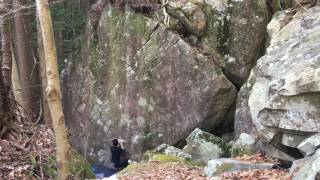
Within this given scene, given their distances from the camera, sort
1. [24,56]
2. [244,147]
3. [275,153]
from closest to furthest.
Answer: [275,153] → [244,147] → [24,56]

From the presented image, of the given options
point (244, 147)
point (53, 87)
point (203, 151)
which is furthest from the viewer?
point (203, 151)

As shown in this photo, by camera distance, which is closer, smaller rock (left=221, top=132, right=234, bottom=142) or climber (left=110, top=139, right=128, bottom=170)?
smaller rock (left=221, top=132, right=234, bottom=142)

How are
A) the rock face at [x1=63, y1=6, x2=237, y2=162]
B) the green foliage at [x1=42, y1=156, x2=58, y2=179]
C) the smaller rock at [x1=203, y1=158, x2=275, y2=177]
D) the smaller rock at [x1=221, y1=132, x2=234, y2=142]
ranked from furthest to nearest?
the rock face at [x1=63, y1=6, x2=237, y2=162], the smaller rock at [x1=221, y1=132, x2=234, y2=142], the smaller rock at [x1=203, y1=158, x2=275, y2=177], the green foliage at [x1=42, y1=156, x2=58, y2=179]

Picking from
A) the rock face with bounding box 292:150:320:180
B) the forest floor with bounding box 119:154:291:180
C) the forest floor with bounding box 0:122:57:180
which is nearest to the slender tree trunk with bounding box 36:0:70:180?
the forest floor with bounding box 0:122:57:180

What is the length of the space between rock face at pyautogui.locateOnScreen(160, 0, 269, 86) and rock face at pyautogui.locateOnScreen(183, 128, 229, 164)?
307cm

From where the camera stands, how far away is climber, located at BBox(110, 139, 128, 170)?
12633 millimetres

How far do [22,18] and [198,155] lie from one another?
7784mm

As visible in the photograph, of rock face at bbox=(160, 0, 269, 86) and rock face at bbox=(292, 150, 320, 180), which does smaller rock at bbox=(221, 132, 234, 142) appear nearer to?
rock face at bbox=(160, 0, 269, 86)

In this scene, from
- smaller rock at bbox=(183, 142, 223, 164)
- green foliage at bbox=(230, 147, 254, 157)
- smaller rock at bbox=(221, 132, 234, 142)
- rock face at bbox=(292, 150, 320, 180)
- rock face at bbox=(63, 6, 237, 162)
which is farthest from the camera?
rock face at bbox=(63, 6, 237, 162)

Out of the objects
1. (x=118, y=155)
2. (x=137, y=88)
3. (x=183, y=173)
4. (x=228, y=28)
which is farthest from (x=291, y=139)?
(x=137, y=88)

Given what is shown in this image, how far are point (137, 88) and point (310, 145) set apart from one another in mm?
7882

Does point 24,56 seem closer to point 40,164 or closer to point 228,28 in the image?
point 228,28

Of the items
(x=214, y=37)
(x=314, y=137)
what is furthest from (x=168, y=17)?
(x=314, y=137)

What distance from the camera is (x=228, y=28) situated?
42.2ft
